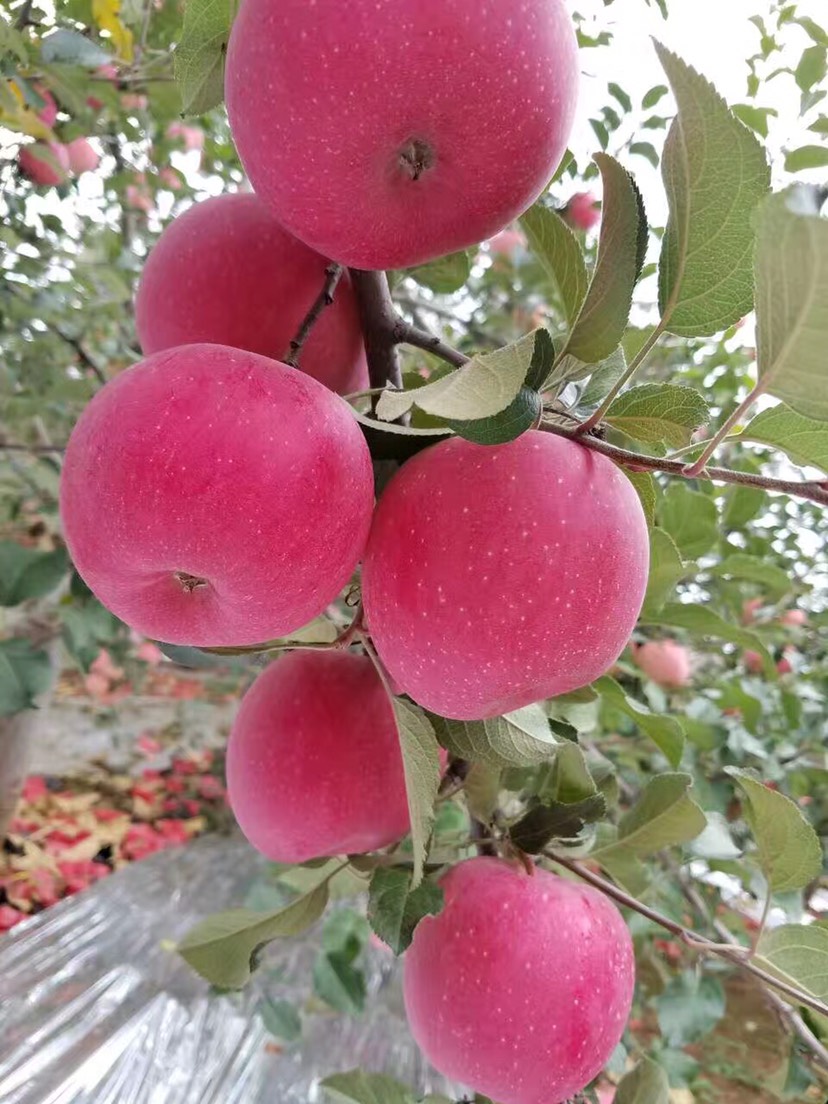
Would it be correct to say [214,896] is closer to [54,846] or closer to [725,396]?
[54,846]

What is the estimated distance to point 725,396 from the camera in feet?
5.39

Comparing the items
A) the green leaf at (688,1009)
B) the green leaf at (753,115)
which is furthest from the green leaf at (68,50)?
the green leaf at (688,1009)

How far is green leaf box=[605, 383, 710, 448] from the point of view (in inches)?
15.2

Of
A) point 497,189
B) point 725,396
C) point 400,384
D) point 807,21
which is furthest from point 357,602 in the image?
point 725,396

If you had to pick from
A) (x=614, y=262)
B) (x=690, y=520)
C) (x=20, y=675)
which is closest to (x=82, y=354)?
(x=20, y=675)

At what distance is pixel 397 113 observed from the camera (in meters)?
0.36

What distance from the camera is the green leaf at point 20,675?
86cm

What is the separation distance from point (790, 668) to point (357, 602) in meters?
1.45

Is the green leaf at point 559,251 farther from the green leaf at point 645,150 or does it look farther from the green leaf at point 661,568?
the green leaf at point 645,150

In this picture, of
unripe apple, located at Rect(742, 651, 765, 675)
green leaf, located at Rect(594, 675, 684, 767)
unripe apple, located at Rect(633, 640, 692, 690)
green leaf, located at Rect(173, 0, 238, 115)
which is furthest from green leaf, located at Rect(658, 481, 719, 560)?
unripe apple, located at Rect(742, 651, 765, 675)

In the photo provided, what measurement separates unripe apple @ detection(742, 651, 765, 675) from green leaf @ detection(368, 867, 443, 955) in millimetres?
1391

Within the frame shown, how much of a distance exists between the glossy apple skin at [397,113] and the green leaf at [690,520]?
467 mm

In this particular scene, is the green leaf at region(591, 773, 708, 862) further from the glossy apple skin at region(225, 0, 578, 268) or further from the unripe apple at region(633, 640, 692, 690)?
the unripe apple at region(633, 640, 692, 690)

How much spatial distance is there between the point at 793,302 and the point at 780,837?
1.66 ft
